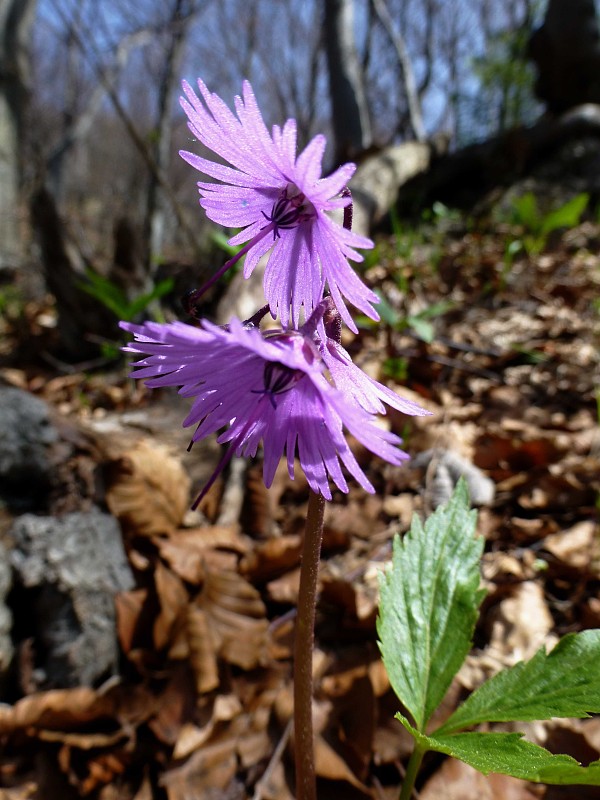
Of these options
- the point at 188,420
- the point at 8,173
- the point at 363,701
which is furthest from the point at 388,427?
the point at 8,173

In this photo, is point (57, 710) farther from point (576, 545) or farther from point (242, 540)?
point (576, 545)

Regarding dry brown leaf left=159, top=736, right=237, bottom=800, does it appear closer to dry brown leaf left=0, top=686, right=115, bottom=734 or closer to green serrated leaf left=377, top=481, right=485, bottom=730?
dry brown leaf left=0, top=686, right=115, bottom=734

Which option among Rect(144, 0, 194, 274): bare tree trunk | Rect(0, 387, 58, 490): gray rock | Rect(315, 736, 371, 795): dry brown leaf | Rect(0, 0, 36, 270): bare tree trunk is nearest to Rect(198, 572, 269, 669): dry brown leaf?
Rect(315, 736, 371, 795): dry brown leaf

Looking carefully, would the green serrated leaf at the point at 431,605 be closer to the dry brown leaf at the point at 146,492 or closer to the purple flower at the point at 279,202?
A: the purple flower at the point at 279,202

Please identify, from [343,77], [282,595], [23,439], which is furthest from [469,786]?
[343,77]

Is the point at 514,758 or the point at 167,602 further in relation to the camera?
the point at 167,602

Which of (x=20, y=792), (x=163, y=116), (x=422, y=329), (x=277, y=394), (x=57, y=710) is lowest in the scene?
(x=20, y=792)
